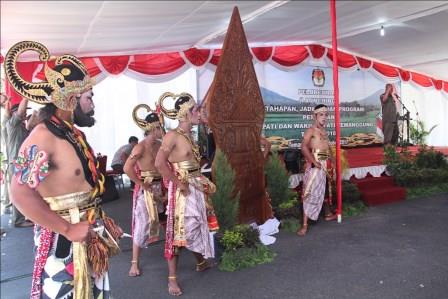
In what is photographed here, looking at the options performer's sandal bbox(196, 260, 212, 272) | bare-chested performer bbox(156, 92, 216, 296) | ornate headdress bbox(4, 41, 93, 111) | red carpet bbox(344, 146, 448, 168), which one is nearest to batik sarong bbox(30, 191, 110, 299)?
ornate headdress bbox(4, 41, 93, 111)

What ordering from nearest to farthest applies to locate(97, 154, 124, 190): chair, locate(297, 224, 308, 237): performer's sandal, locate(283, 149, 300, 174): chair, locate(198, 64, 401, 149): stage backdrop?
locate(297, 224, 308, 237): performer's sandal, locate(283, 149, 300, 174): chair, locate(97, 154, 124, 190): chair, locate(198, 64, 401, 149): stage backdrop

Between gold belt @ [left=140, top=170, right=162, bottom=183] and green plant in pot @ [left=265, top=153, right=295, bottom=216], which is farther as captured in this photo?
green plant in pot @ [left=265, top=153, right=295, bottom=216]

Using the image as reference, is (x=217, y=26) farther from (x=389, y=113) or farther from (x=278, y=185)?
(x=389, y=113)

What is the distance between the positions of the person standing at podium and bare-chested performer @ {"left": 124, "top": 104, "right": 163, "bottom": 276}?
7.08m

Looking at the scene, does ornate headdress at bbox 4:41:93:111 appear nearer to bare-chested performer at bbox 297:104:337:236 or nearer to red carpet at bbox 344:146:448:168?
bare-chested performer at bbox 297:104:337:236

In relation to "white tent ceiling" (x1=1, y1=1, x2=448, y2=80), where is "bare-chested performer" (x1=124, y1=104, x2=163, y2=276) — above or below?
below

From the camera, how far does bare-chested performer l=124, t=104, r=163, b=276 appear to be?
3691 millimetres

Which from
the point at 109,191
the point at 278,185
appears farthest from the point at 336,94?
the point at 109,191

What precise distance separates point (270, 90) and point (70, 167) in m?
8.12

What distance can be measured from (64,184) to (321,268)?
277 cm

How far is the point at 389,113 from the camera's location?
10.1 m

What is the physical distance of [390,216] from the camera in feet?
18.6

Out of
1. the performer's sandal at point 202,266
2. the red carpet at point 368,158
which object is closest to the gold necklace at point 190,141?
the performer's sandal at point 202,266

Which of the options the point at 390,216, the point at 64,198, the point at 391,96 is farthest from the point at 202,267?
the point at 391,96
